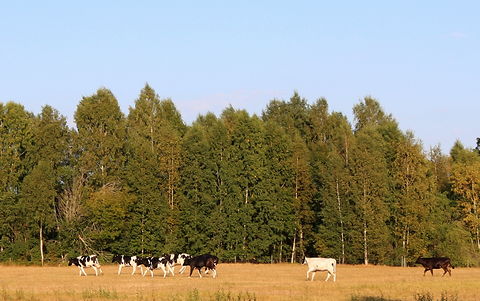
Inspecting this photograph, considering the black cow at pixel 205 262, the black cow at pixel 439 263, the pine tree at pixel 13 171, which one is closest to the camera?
the black cow at pixel 205 262

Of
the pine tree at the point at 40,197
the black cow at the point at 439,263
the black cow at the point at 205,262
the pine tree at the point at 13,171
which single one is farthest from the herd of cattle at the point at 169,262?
the pine tree at the point at 13,171

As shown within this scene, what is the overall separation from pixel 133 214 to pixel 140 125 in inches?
770

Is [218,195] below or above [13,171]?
below

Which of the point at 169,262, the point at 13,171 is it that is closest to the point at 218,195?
the point at 13,171

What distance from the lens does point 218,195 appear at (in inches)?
2835

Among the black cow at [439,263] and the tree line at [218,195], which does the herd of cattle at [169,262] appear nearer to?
the black cow at [439,263]

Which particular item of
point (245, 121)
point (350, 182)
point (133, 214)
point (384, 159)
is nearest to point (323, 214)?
point (350, 182)

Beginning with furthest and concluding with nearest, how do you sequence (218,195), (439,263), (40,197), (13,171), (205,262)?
(218,195) → (13,171) → (40,197) → (439,263) → (205,262)

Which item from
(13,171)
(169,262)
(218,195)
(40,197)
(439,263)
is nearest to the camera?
(169,262)

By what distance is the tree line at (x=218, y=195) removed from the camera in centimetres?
6950

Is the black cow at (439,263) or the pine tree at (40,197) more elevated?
the pine tree at (40,197)

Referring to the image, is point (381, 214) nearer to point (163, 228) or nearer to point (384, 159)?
point (384, 159)

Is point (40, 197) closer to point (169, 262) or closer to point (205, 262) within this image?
point (169, 262)

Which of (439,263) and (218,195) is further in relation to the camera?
(218,195)
